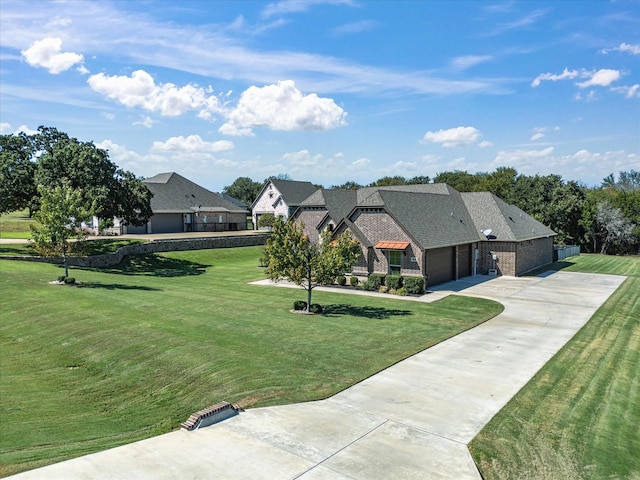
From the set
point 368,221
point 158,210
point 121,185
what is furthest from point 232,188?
point 368,221

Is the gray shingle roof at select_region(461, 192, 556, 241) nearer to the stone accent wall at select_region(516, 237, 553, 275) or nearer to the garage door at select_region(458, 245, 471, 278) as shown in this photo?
the stone accent wall at select_region(516, 237, 553, 275)

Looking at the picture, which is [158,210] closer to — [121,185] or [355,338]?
[121,185]

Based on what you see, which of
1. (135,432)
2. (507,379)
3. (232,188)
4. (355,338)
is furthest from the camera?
(232,188)

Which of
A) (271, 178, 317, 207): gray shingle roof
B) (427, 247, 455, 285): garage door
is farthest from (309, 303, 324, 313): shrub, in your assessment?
(271, 178, 317, 207): gray shingle roof

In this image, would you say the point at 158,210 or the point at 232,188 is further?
the point at 232,188

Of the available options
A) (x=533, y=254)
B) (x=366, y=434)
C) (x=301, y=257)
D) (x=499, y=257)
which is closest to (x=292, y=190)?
(x=533, y=254)

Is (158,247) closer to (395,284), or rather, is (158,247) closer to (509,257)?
(395,284)

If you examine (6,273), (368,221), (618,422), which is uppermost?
(368,221)

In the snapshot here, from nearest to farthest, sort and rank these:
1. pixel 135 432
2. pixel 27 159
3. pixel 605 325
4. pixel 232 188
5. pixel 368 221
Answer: pixel 135 432
pixel 605 325
pixel 368 221
pixel 27 159
pixel 232 188
